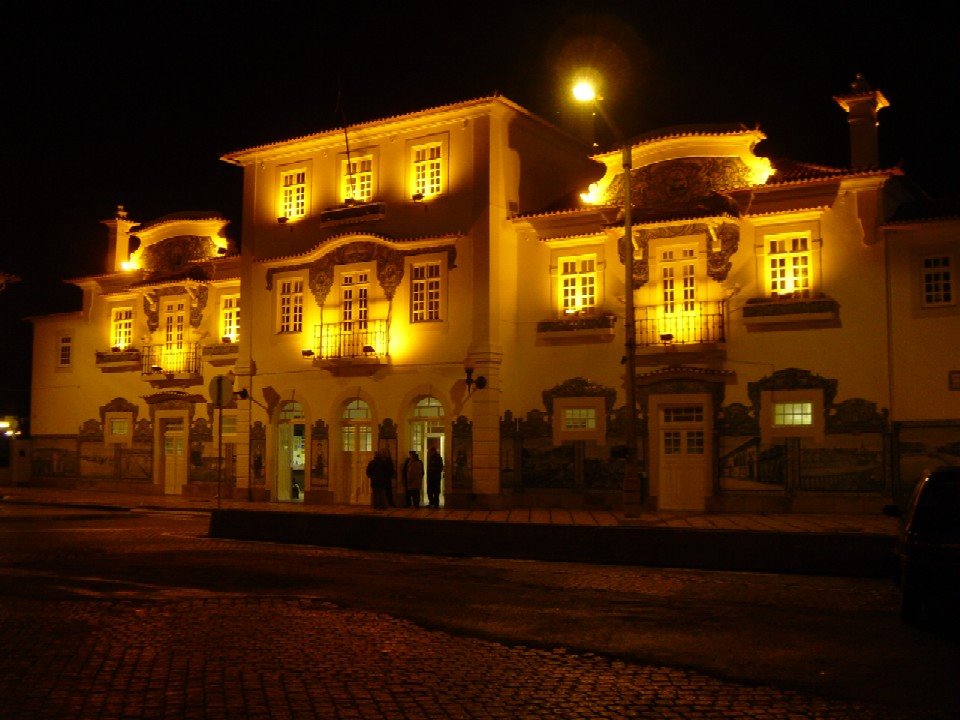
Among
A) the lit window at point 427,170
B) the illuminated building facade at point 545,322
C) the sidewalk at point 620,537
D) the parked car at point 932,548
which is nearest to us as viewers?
the parked car at point 932,548

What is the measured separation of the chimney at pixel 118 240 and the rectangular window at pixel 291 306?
9.43 m

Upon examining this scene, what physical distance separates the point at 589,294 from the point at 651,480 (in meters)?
5.30

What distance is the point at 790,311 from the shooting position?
84.3ft

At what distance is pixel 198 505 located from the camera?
31.1 meters

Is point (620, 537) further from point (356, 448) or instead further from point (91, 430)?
point (91, 430)

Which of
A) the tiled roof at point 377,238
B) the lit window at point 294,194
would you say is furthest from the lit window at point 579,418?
the lit window at point 294,194

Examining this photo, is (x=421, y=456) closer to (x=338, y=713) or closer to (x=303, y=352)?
(x=303, y=352)

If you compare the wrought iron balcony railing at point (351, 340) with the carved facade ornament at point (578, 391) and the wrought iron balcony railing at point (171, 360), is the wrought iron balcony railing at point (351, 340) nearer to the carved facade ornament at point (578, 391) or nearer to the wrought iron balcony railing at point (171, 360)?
the carved facade ornament at point (578, 391)

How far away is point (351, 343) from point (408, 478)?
4647 millimetres

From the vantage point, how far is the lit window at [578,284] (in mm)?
28656

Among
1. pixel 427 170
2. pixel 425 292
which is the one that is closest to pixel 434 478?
pixel 425 292

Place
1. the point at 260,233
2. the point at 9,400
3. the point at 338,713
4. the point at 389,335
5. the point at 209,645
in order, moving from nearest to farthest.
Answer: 1. the point at 338,713
2. the point at 209,645
3. the point at 389,335
4. the point at 260,233
5. the point at 9,400

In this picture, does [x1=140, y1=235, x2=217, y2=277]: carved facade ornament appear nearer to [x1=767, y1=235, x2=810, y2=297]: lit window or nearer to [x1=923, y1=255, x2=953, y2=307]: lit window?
[x1=767, y1=235, x2=810, y2=297]: lit window

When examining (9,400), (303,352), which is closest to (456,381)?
(303,352)
